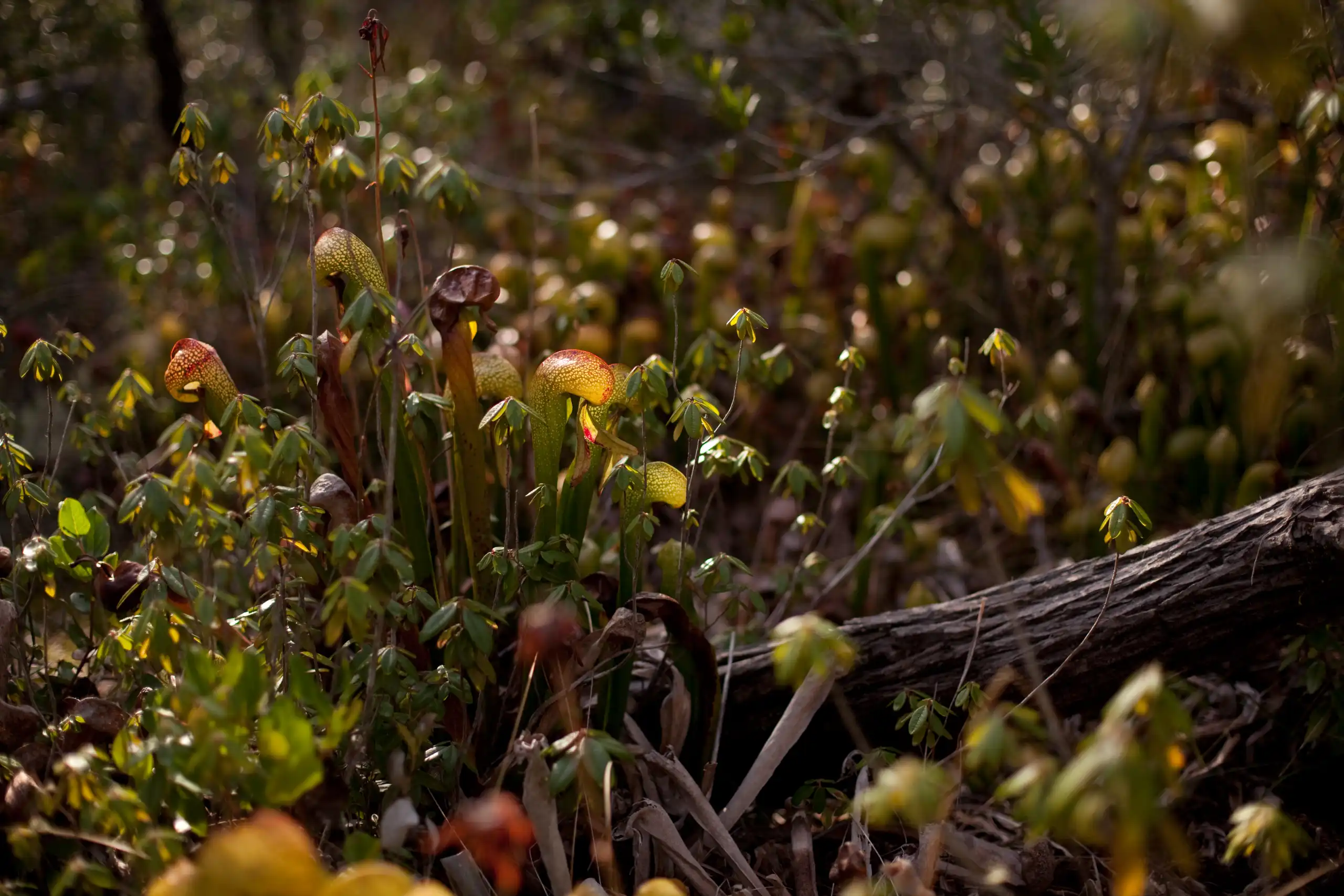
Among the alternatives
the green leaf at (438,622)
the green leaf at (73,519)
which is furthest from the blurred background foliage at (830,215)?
the green leaf at (438,622)

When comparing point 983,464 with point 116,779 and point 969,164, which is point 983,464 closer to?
point 116,779

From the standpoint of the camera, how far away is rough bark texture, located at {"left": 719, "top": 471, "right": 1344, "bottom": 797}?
4.03ft

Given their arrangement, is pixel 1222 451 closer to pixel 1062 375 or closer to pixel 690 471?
pixel 1062 375

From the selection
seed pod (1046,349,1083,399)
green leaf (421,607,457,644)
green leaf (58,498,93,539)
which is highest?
green leaf (58,498,93,539)

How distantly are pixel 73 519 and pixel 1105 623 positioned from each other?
1292mm

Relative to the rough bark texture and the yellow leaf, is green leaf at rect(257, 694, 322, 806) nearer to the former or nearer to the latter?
the yellow leaf

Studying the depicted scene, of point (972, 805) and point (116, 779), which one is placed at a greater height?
point (116, 779)

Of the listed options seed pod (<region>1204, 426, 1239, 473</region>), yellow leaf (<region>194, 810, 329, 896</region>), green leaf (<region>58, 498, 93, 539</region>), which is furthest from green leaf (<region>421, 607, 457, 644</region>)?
seed pod (<region>1204, 426, 1239, 473</region>)

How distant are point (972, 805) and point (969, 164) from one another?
228cm

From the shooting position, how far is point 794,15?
327 centimetres

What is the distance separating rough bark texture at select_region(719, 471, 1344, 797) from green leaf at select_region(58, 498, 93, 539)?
2.81ft

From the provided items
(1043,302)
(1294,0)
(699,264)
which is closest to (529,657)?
(1294,0)

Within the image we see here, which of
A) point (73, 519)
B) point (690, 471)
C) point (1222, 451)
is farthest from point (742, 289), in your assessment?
point (73, 519)

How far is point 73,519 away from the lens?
1.23 m
